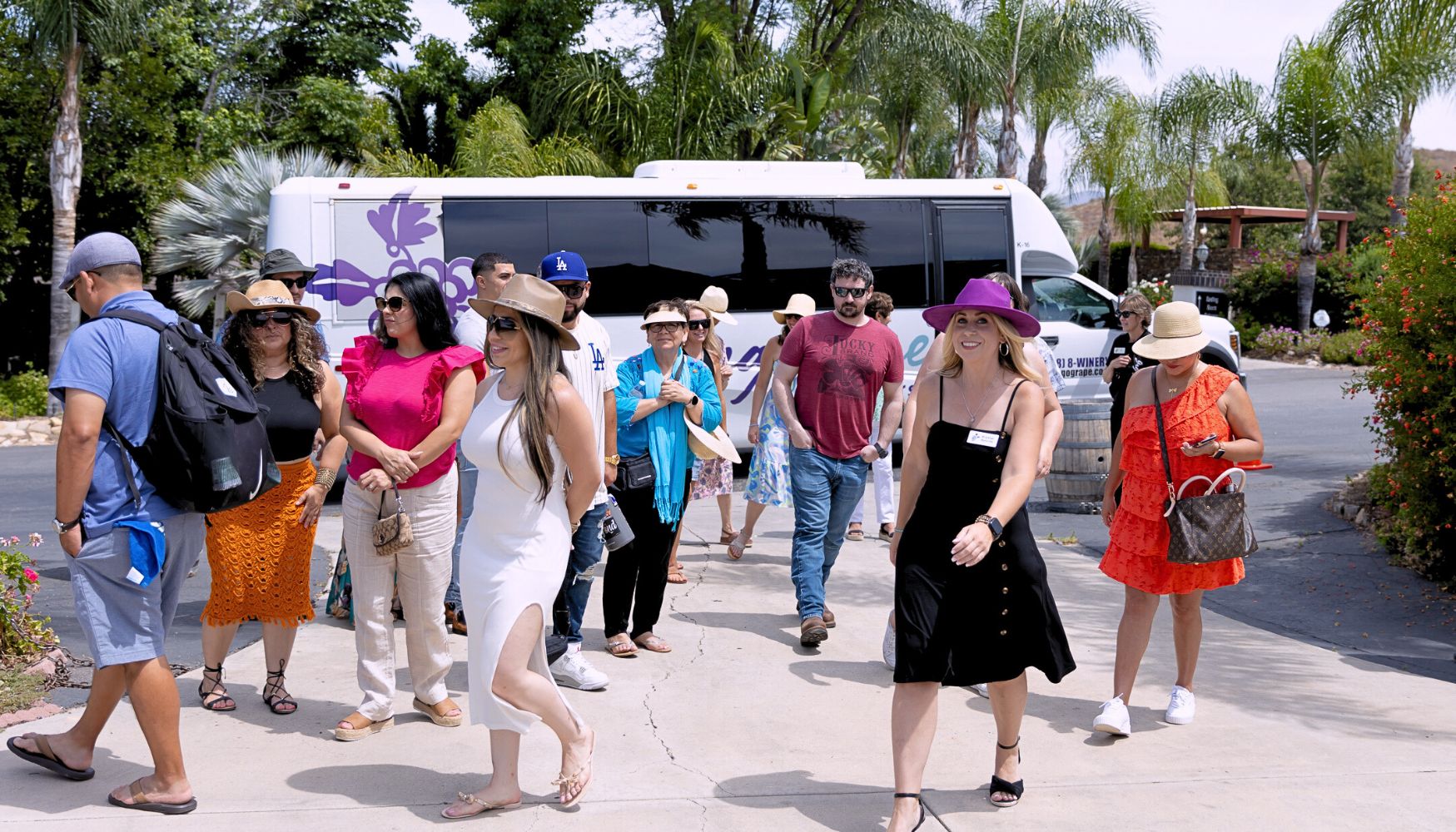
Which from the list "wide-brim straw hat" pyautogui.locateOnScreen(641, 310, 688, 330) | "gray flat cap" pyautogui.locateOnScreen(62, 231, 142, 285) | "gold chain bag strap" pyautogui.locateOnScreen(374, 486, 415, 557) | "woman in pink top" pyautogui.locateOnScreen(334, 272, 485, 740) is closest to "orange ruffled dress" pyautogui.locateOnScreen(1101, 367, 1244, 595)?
"wide-brim straw hat" pyautogui.locateOnScreen(641, 310, 688, 330)

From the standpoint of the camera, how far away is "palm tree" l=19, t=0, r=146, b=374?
1573 centimetres

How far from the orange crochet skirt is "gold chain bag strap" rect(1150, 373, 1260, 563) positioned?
11.4 ft

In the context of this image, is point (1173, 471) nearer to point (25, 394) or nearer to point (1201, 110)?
point (25, 394)

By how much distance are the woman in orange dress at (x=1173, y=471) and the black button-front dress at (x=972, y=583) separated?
105 cm

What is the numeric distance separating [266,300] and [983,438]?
301cm

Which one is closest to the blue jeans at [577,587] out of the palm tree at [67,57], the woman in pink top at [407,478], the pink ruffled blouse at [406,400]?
the woman in pink top at [407,478]

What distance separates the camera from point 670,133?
20547mm

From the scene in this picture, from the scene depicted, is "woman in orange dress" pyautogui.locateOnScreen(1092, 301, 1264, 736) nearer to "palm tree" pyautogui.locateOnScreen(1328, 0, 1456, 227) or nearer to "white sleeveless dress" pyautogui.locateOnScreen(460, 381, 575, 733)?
"white sleeveless dress" pyautogui.locateOnScreen(460, 381, 575, 733)

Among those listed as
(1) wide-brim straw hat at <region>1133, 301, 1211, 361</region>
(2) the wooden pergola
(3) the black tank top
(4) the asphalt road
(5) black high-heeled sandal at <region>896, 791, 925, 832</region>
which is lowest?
(4) the asphalt road

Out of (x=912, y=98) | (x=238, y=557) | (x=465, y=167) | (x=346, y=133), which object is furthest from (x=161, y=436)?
(x=912, y=98)

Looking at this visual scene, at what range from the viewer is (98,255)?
416cm

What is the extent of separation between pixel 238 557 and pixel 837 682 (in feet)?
8.59

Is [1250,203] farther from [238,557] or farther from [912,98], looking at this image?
[238,557]

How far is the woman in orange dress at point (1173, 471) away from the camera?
5.01 meters
